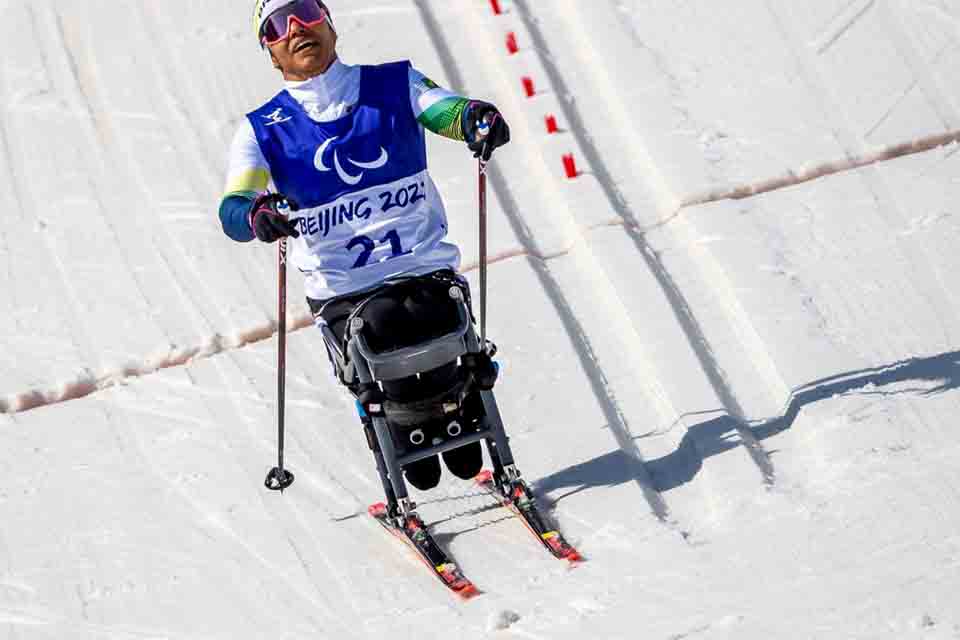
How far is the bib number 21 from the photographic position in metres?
6.35

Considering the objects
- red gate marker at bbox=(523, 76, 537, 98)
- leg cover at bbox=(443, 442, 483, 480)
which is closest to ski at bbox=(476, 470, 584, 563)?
leg cover at bbox=(443, 442, 483, 480)

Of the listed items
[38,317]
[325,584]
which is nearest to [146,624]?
[325,584]

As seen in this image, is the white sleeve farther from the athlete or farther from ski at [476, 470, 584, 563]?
ski at [476, 470, 584, 563]

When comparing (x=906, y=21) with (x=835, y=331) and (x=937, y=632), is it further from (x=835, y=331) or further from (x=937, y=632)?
(x=937, y=632)

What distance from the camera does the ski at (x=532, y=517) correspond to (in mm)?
6133

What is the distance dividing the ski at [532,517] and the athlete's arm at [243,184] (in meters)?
1.41

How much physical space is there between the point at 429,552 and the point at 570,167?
3.13m

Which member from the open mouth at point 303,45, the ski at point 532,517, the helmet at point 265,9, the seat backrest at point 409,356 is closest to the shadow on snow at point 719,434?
the ski at point 532,517

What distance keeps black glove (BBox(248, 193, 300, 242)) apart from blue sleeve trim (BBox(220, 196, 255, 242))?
0.41 feet

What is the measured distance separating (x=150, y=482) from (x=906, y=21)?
5.26m

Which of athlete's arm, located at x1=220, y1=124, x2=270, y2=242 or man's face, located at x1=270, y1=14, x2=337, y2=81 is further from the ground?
man's face, located at x1=270, y1=14, x2=337, y2=81

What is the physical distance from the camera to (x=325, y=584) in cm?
621

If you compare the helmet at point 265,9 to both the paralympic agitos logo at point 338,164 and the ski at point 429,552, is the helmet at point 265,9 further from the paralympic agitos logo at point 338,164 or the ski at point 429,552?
the ski at point 429,552

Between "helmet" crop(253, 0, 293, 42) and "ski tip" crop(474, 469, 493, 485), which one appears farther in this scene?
"ski tip" crop(474, 469, 493, 485)
